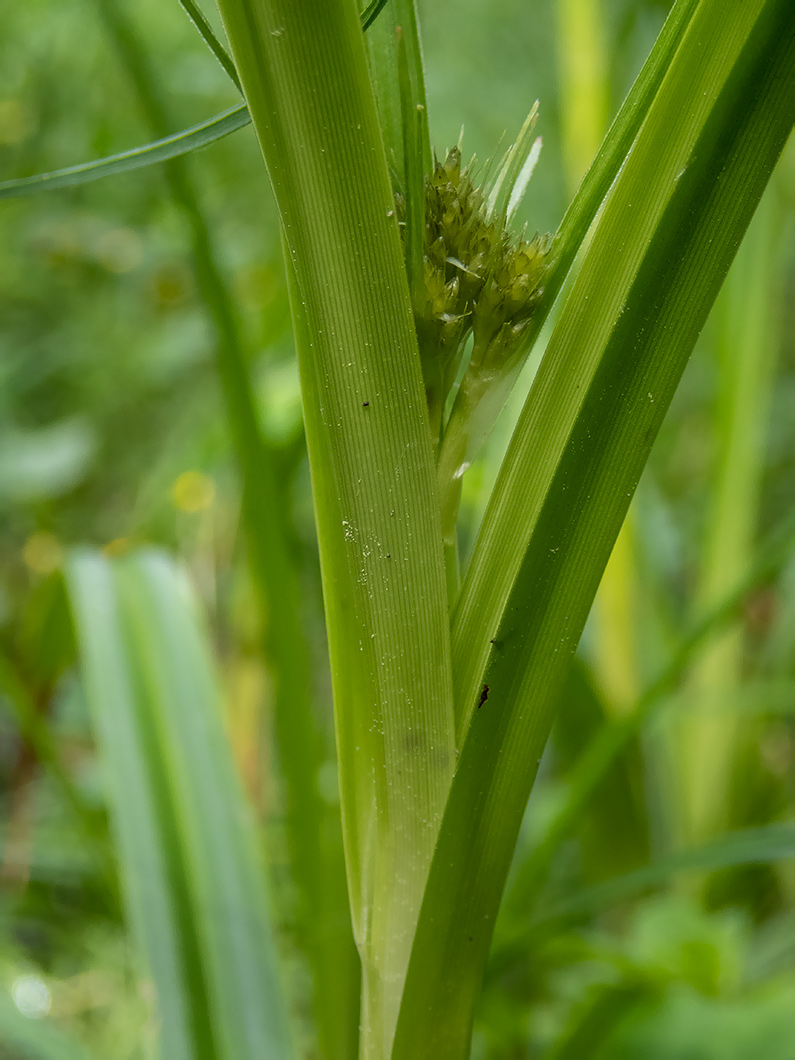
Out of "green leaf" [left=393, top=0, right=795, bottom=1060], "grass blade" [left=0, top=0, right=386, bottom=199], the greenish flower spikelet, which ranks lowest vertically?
"green leaf" [left=393, top=0, right=795, bottom=1060]

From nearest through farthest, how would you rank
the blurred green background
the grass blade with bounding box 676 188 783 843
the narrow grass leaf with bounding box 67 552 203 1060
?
the narrow grass leaf with bounding box 67 552 203 1060 < the blurred green background < the grass blade with bounding box 676 188 783 843

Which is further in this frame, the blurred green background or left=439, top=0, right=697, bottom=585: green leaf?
the blurred green background

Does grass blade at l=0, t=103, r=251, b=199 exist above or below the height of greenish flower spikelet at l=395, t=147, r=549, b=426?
above

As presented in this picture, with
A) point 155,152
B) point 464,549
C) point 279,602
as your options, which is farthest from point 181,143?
point 464,549

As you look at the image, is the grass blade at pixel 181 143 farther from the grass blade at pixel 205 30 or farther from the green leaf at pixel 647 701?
the green leaf at pixel 647 701

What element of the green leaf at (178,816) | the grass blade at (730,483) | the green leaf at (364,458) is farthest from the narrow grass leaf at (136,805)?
the grass blade at (730,483)

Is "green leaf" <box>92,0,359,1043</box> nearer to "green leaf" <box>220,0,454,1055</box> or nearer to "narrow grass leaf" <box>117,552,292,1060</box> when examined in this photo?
"narrow grass leaf" <box>117,552,292,1060</box>

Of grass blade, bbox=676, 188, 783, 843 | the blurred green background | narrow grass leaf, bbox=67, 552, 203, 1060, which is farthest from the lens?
grass blade, bbox=676, 188, 783, 843

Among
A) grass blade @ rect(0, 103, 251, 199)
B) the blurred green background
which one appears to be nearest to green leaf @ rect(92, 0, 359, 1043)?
the blurred green background

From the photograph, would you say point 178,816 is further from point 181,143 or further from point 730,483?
point 730,483
